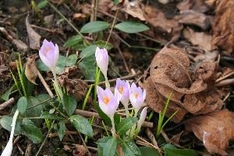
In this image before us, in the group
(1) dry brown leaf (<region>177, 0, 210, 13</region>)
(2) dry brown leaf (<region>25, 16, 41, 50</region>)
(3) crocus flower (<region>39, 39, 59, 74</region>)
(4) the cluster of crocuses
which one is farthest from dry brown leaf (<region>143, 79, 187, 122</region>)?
(1) dry brown leaf (<region>177, 0, 210, 13</region>)

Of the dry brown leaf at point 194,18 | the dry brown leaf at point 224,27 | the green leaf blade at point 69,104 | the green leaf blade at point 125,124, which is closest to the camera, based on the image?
the green leaf blade at point 125,124

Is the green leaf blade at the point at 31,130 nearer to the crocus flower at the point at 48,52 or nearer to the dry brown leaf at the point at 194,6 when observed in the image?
the crocus flower at the point at 48,52

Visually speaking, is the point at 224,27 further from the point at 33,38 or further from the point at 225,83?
the point at 33,38

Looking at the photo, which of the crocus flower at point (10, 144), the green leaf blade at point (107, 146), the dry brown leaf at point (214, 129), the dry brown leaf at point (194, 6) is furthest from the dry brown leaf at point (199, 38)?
the crocus flower at point (10, 144)

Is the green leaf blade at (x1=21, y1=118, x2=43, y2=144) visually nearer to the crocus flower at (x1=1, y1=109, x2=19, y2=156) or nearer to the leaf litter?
the crocus flower at (x1=1, y1=109, x2=19, y2=156)

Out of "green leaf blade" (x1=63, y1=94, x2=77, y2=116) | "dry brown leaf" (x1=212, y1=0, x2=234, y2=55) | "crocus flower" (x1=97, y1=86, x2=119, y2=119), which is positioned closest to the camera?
"crocus flower" (x1=97, y1=86, x2=119, y2=119)
